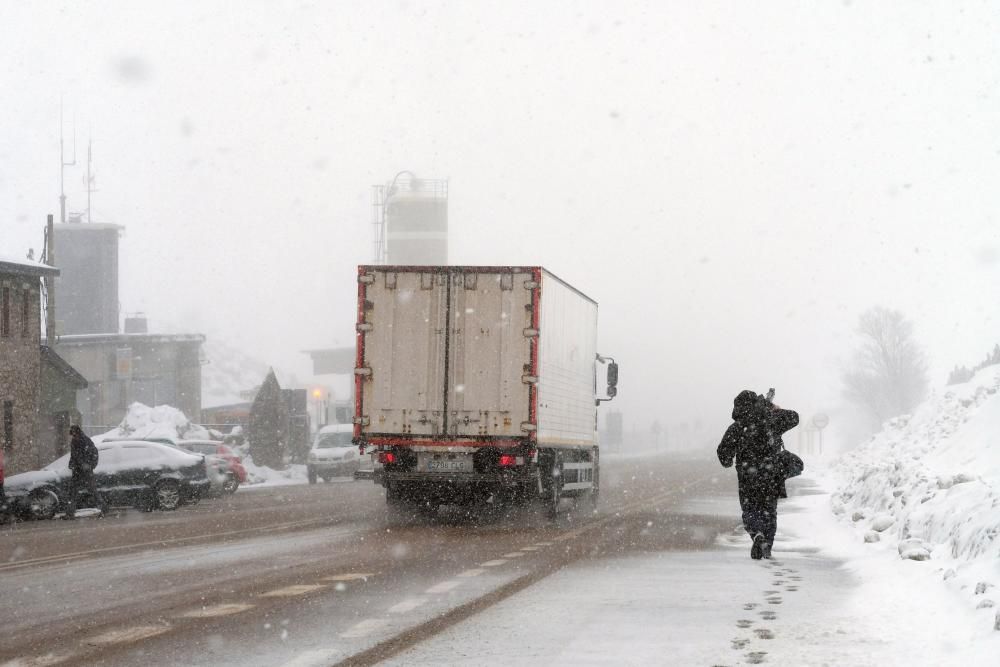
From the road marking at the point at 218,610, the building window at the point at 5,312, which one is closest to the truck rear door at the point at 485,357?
the road marking at the point at 218,610

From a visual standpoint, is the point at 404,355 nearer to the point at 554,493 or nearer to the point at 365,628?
the point at 554,493

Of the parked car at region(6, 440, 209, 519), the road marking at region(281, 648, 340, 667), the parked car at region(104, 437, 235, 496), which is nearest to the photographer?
the road marking at region(281, 648, 340, 667)

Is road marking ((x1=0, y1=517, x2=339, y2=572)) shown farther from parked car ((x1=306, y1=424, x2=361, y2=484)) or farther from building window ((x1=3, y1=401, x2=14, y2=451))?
parked car ((x1=306, y1=424, x2=361, y2=484))

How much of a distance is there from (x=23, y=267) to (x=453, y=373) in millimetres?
24609

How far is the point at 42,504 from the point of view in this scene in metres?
24.9

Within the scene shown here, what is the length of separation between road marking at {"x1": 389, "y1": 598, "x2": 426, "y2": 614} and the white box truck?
899 centimetres

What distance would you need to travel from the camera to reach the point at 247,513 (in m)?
24.9

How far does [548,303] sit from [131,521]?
8.46 m

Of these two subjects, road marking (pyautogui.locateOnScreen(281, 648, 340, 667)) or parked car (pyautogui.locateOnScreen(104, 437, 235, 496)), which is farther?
parked car (pyautogui.locateOnScreen(104, 437, 235, 496))

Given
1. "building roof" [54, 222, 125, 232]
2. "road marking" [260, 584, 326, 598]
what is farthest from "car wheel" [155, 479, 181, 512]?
"building roof" [54, 222, 125, 232]

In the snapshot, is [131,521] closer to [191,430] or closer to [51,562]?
[51,562]

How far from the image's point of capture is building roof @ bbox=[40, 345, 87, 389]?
43.6m

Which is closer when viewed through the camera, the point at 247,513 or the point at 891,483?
the point at 891,483

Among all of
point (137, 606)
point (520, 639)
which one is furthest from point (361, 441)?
point (520, 639)
